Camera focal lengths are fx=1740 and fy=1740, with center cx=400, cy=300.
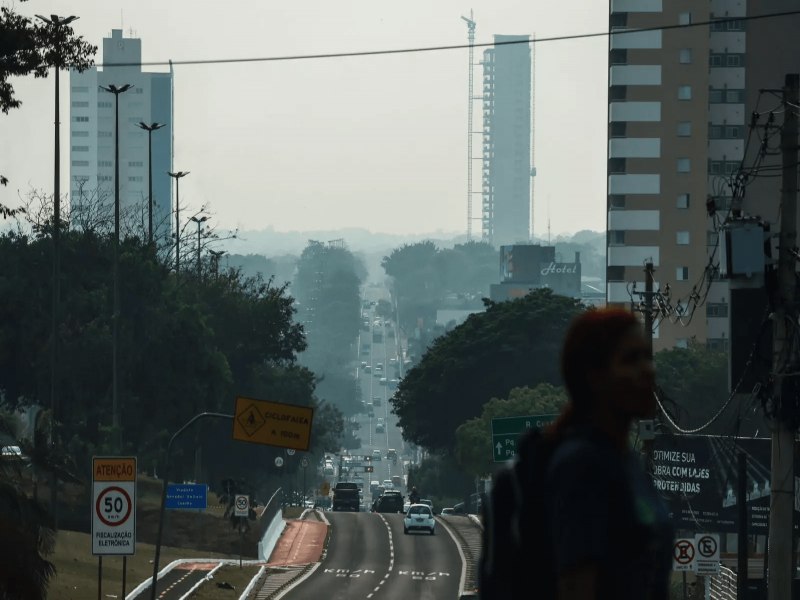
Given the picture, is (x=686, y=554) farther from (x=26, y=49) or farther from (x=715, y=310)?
(x=715, y=310)

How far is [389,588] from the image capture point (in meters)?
62.5

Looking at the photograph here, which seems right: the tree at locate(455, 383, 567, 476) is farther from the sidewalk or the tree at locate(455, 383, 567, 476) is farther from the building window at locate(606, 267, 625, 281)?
the building window at locate(606, 267, 625, 281)

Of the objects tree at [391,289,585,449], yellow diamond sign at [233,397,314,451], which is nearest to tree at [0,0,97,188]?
yellow diamond sign at [233,397,314,451]

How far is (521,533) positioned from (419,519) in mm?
80690

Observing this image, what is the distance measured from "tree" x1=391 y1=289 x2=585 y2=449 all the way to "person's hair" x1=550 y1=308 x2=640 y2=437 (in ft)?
353

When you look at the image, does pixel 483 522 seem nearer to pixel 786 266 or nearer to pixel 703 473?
pixel 786 266

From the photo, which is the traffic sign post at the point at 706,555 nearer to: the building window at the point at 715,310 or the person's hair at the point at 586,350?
the person's hair at the point at 586,350

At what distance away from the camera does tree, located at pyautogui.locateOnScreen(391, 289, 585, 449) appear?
113 meters

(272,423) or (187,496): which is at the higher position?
(272,423)

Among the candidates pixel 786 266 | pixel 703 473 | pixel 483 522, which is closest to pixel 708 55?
pixel 703 473

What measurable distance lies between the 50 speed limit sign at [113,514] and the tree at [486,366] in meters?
84.1

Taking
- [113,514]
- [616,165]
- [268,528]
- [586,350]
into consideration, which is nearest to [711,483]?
[268,528]

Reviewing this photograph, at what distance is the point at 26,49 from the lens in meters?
36.4

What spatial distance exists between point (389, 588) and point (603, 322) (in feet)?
192
